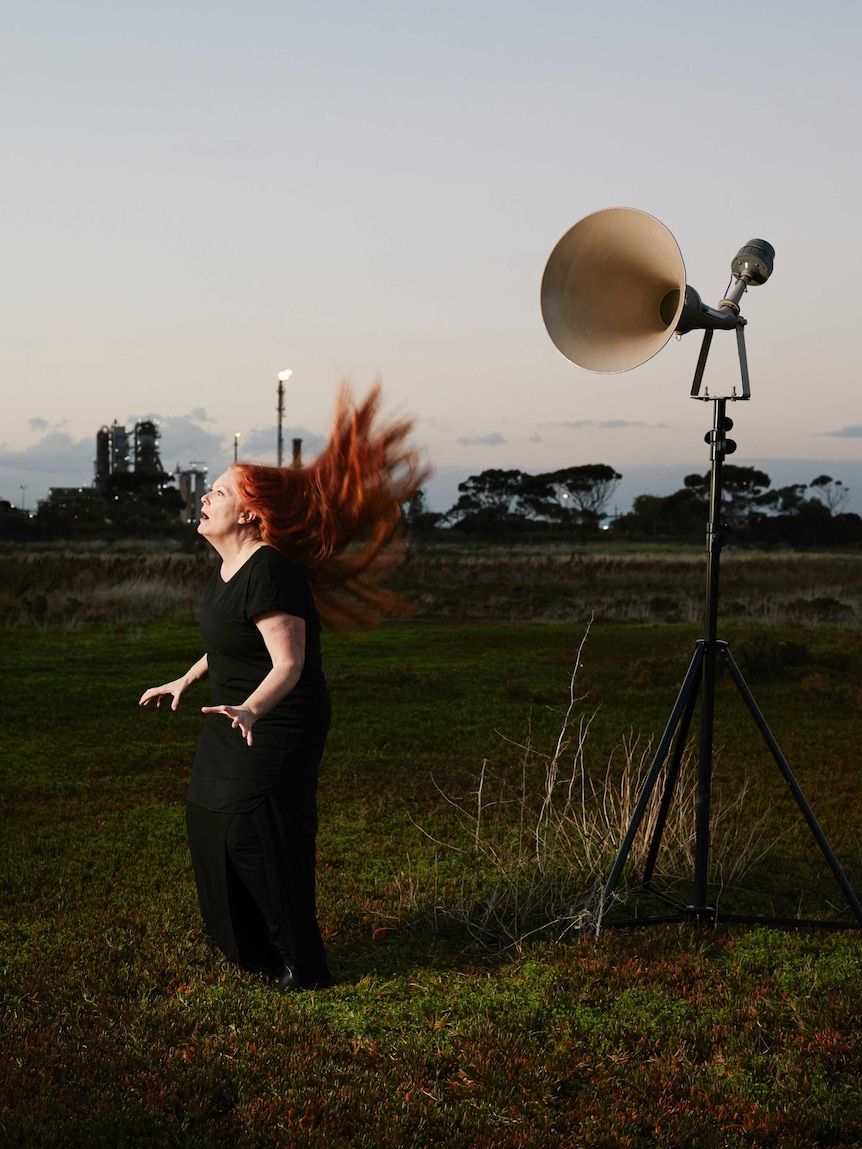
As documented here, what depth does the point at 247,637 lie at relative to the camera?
11.4 ft

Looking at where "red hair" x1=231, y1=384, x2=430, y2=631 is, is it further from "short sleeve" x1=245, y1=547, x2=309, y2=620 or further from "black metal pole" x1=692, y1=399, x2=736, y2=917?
"black metal pole" x1=692, y1=399, x2=736, y2=917

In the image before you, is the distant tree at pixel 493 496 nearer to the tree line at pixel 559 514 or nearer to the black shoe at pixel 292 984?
the tree line at pixel 559 514

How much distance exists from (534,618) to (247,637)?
49.4 feet

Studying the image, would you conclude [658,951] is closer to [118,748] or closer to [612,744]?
[612,744]

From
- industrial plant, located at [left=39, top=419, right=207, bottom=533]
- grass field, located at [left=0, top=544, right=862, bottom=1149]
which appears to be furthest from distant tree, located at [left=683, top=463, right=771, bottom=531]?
grass field, located at [left=0, top=544, right=862, bottom=1149]

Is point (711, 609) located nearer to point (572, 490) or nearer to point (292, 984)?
point (292, 984)

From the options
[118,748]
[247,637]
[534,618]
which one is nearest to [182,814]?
[118,748]

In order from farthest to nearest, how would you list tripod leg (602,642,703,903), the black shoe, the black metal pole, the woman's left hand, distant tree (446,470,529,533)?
distant tree (446,470,529,533), tripod leg (602,642,703,903), the black metal pole, the black shoe, the woman's left hand

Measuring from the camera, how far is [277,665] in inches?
131

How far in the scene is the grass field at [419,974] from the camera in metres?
2.87

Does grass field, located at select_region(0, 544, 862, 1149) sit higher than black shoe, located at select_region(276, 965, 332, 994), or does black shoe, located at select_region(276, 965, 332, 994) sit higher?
black shoe, located at select_region(276, 965, 332, 994)

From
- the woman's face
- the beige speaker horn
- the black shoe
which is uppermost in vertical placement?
the beige speaker horn

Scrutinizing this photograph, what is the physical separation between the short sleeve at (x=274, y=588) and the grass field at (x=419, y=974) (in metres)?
1.24

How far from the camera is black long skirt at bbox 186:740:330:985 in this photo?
344 cm
